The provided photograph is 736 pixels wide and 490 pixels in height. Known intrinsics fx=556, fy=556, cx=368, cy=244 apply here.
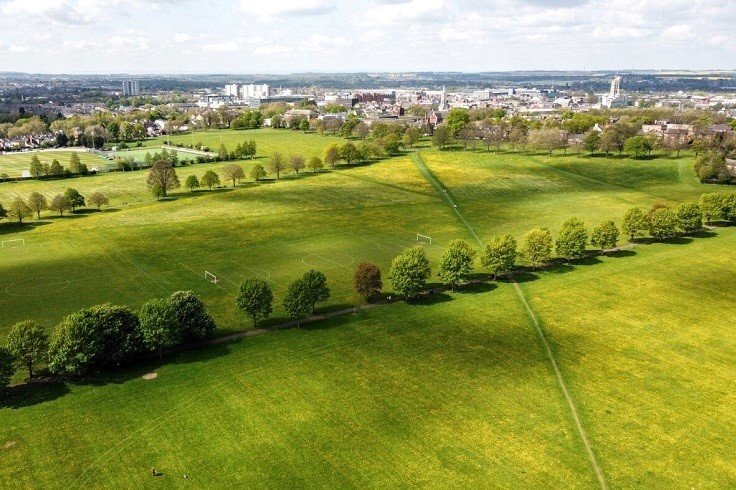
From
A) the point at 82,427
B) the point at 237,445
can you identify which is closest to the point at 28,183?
the point at 82,427

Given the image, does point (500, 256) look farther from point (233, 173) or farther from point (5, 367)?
point (233, 173)

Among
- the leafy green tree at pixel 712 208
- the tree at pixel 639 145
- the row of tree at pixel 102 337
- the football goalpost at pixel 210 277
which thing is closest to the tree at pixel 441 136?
the tree at pixel 639 145

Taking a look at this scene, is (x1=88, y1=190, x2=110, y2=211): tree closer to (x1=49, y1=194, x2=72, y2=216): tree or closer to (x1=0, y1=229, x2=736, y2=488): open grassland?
(x1=49, y1=194, x2=72, y2=216): tree

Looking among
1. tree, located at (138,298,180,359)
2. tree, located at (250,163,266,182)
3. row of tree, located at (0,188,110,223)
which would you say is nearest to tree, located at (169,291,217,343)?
tree, located at (138,298,180,359)

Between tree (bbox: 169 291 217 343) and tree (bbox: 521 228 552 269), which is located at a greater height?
tree (bbox: 521 228 552 269)

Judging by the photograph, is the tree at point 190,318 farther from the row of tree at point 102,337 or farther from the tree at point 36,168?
the tree at point 36,168
